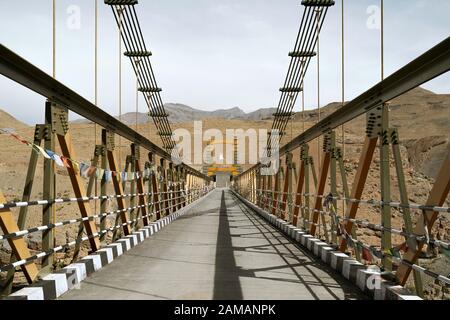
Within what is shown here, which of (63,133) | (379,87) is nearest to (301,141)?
(379,87)

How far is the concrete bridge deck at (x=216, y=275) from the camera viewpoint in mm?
6105

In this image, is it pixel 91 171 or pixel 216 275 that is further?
pixel 91 171

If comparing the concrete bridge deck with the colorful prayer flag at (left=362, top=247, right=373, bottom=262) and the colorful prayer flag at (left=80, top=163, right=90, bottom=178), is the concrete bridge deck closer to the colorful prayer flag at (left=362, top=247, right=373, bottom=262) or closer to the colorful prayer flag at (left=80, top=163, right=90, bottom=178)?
the colorful prayer flag at (left=362, top=247, right=373, bottom=262)

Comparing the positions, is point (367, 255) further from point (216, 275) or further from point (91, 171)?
point (91, 171)

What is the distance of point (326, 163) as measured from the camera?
397 inches

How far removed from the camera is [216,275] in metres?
7.48

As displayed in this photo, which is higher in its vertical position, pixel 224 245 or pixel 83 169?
pixel 83 169

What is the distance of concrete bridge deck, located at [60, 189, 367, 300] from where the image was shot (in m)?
6.11

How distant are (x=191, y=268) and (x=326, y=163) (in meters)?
3.24

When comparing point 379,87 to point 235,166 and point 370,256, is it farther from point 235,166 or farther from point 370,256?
point 235,166

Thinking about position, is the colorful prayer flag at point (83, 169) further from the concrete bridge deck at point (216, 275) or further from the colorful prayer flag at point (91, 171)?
the concrete bridge deck at point (216, 275)

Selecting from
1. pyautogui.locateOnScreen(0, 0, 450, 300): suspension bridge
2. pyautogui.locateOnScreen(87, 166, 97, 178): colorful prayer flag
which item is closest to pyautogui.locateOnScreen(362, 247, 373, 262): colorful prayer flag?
pyautogui.locateOnScreen(0, 0, 450, 300): suspension bridge

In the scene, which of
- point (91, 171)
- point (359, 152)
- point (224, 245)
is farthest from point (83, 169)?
point (359, 152)

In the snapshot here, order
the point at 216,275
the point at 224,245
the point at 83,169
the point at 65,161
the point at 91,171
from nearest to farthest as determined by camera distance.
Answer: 1. the point at 65,161
2. the point at 216,275
3. the point at 83,169
4. the point at 91,171
5. the point at 224,245
